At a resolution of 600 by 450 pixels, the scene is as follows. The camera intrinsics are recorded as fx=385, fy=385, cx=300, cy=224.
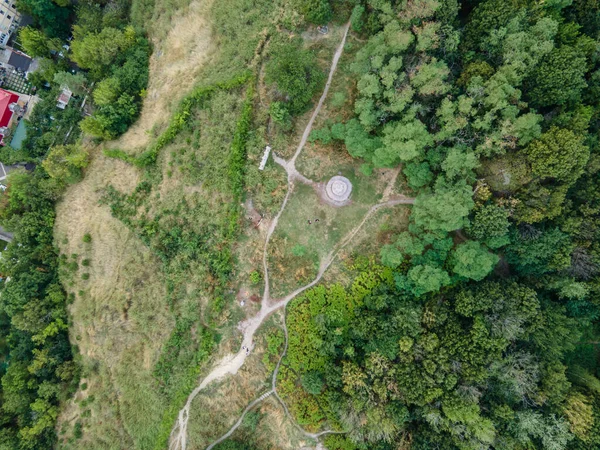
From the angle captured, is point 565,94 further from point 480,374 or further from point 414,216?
point 480,374

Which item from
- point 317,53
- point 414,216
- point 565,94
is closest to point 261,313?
point 414,216

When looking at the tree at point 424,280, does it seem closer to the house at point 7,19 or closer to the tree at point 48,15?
the tree at point 48,15

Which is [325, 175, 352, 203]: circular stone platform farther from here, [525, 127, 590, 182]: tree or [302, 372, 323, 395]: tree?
[302, 372, 323, 395]: tree

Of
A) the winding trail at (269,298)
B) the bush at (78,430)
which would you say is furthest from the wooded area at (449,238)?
the bush at (78,430)


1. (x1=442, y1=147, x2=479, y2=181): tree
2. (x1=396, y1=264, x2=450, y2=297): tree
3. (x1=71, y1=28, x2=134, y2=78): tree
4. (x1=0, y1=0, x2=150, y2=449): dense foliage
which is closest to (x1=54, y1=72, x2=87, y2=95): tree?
(x1=0, y1=0, x2=150, y2=449): dense foliage

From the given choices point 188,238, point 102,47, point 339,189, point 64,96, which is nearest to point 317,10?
point 339,189

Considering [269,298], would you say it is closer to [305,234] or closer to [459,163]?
[305,234]
